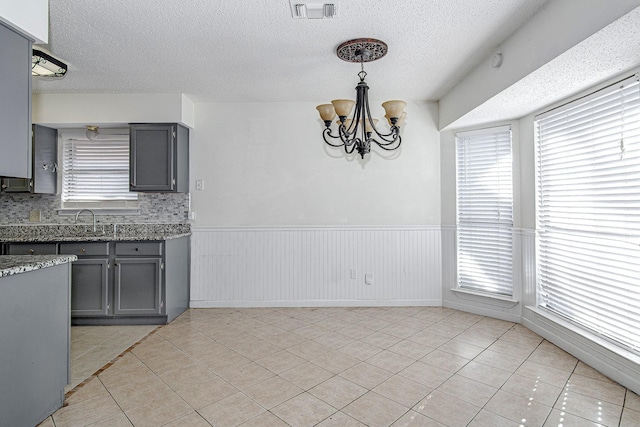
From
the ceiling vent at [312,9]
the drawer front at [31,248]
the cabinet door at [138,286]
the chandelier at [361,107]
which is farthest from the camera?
the cabinet door at [138,286]

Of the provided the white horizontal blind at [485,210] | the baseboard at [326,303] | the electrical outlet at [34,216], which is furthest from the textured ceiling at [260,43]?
the baseboard at [326,303]

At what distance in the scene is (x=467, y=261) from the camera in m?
4.10

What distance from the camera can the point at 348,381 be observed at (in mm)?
2434

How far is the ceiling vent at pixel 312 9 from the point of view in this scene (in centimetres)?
221

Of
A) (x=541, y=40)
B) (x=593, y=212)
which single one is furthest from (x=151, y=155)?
(x=593, y=212)

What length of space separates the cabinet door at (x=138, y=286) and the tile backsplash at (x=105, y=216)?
0.74m

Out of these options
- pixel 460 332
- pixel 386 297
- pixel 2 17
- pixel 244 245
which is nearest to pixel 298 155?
pixel 244 245

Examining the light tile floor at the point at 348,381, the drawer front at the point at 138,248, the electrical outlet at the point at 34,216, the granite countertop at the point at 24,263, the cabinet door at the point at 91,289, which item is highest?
the electrical outlet at the point at 34,216

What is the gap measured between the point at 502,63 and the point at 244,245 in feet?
10.6

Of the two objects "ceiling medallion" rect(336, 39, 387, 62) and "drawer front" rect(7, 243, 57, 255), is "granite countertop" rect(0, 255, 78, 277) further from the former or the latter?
"ceiling medallion" rect(336, 39, 387, 62)

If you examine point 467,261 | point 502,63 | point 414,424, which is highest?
point 502,63

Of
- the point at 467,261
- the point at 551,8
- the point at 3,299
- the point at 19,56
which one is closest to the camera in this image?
the point at 3,299

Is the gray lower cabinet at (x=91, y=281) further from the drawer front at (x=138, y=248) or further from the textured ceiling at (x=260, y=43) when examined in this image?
the textured ceiling at (x=260, y=43)

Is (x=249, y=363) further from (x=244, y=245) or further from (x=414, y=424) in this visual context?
(x=244, y=245)
